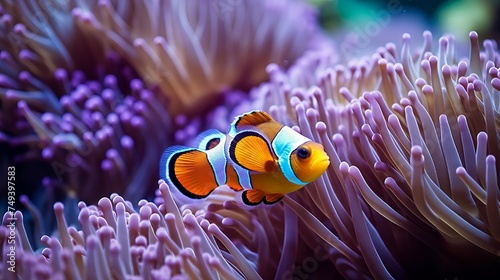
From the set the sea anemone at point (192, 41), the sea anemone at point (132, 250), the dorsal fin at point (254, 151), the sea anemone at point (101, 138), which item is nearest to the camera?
the sea anemone at point (132, 250)

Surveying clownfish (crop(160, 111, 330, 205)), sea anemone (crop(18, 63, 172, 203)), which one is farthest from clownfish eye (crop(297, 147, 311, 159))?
sea anemone (crop(18, 63, 172, 203))

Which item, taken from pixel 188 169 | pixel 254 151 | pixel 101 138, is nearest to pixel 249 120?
pixel 254 151

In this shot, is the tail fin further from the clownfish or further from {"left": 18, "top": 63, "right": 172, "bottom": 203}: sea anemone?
{"left": 18, "top": 63, "right": 172, "bottom": 203}: sea anemone

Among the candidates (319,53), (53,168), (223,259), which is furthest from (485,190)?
(53,168)

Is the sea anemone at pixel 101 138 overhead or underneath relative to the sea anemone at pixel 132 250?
overhead

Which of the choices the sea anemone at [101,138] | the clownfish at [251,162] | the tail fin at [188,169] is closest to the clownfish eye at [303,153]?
the clownfish at [251,162]

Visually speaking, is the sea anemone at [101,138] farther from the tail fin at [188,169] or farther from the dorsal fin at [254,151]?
the dorsal fin at [254,151]

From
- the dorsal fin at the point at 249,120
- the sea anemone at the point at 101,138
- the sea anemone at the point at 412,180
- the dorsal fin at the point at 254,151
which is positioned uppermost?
the sea anemone at the point at 101,138
